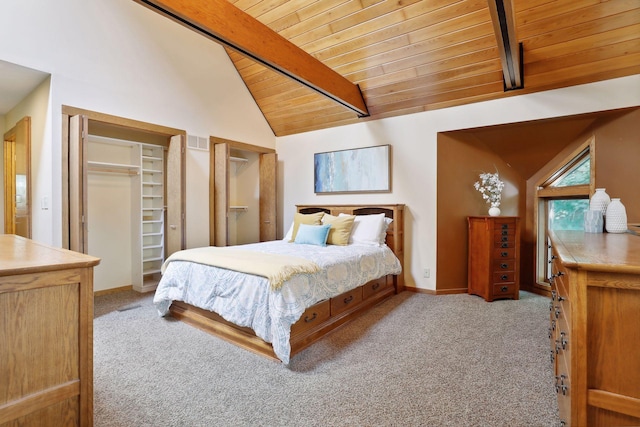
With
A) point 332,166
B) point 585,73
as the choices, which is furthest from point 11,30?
point 585,73

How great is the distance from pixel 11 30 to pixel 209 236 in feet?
9.42

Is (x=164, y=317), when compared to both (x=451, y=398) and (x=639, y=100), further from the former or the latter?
(x=639, y=100)

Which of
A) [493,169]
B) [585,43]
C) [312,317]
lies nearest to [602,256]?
[312,317]

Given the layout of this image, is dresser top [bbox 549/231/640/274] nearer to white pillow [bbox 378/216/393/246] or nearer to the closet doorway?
white pillow [bbox 378/216/393/246]

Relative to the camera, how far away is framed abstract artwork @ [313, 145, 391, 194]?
14.2ft

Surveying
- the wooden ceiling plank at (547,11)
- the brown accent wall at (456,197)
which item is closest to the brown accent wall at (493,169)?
the brown accent wall at (456,197)

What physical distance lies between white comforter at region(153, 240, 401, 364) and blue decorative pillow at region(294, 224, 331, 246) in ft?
0.53

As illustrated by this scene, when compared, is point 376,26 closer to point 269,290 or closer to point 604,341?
point 269,290

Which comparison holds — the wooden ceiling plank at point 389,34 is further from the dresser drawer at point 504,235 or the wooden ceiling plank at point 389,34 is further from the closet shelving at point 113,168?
the closet shelving at point 113,168

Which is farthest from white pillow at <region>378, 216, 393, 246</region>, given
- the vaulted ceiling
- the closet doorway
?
the closet doorway

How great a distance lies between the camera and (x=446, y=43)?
3.17 meters

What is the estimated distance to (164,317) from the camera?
3.15 m

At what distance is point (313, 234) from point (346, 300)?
3.25ft

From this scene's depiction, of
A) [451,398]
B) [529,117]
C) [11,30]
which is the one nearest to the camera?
[451,398]
